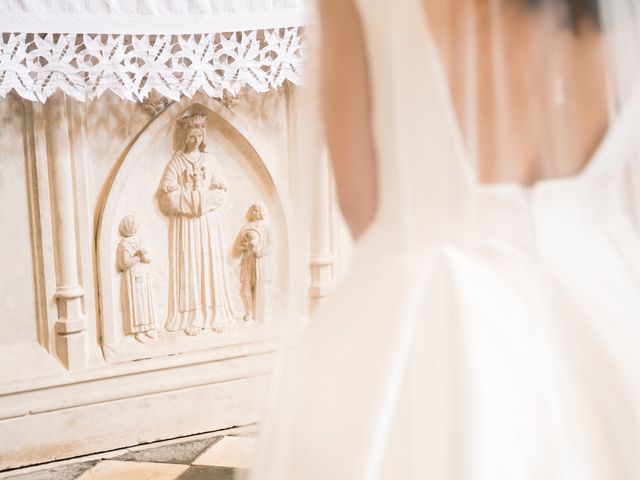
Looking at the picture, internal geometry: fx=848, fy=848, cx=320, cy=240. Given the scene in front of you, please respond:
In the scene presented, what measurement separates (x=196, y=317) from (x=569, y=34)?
2.17 metres

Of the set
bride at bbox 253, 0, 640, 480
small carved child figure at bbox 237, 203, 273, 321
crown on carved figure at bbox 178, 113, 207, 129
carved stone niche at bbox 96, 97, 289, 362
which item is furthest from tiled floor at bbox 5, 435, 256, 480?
bride at bbox 253, 0, 640, 480

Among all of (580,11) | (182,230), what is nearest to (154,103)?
(182,230)

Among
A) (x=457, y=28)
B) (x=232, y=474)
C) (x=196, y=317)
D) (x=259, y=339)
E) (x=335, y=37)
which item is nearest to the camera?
(x=457, y=28)

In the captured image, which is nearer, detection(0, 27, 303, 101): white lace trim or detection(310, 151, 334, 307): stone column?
detection(0, 27, 303, 101): white lace trim

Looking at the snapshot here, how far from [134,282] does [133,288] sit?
2 centimetres

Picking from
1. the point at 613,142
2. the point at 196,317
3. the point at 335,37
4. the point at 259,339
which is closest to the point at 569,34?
the point at 613,142

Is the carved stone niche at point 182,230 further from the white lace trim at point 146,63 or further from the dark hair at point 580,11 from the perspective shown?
the dark hair at point 580,11

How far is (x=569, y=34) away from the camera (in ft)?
3.11

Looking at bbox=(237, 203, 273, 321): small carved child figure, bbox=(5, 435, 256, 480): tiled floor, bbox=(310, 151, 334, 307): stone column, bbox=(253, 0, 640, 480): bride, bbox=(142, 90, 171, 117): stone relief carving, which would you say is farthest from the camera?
bbox=(310, 151, 334, 307): stone column

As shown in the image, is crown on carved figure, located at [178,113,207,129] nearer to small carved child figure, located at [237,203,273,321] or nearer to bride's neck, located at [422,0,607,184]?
small carved child figure, located at [237,203,273,321]

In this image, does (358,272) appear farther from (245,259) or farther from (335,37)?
(245,259)

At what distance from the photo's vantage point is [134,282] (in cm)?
282

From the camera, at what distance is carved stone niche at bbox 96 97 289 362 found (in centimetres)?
279

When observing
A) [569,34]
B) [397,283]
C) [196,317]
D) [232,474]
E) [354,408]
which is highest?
[569,34]
